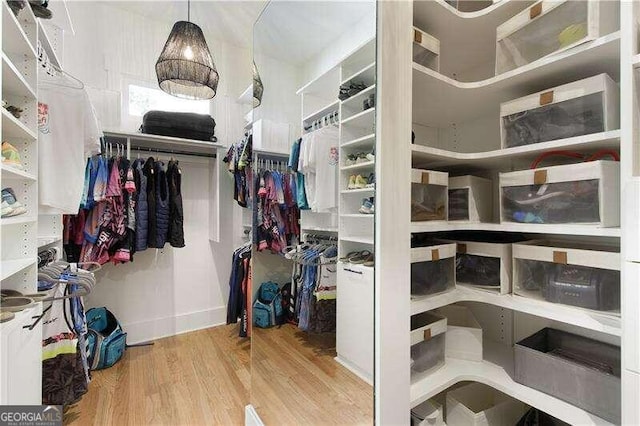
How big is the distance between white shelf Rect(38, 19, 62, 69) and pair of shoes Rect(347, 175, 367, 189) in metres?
1.73

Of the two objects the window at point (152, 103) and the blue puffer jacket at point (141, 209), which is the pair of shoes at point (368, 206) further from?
the window at point (152, 103)

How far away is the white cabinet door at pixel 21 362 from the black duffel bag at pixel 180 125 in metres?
1.65

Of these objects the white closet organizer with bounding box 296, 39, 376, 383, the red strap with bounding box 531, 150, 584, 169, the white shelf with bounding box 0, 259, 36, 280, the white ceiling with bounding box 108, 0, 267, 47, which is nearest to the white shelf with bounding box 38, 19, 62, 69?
the white ceiling with bounding box 108, 0, 267, 47

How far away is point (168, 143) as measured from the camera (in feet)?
8.41

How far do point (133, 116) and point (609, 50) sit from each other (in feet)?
10.4

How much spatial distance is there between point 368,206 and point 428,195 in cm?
36

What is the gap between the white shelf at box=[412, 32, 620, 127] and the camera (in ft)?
3.13

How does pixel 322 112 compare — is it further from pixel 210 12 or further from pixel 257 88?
pixel 210 12

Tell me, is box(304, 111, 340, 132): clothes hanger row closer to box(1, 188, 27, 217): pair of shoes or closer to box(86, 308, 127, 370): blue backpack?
box(1, 188, 27, 217): pair of shoes

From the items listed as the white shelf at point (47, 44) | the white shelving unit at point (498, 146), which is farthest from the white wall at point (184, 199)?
the white shelving unit at point (498, 146)

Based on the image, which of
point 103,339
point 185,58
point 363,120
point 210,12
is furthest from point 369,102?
point 103,339

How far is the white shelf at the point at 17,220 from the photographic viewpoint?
1.05 meters

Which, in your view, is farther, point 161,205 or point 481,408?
point 161,205

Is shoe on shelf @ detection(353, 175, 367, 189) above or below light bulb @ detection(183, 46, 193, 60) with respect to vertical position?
below
